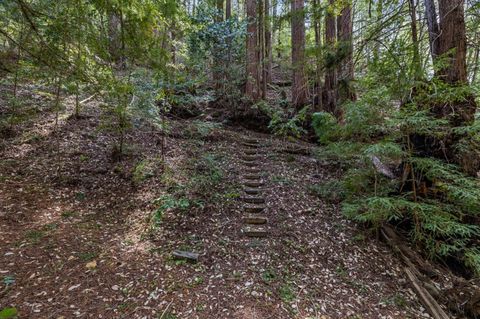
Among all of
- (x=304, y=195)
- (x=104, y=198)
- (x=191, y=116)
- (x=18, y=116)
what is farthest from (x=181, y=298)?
(x=191, y=116)

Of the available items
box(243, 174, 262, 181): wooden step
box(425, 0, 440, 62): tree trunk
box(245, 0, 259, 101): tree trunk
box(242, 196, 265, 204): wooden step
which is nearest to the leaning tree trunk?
box(425, 0, 440, 62): tree trunk

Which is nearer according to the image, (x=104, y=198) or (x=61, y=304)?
(x=61, y=304)

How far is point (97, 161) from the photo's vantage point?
17.5ft

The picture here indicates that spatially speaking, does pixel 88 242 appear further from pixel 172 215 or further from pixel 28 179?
pixel 28 179

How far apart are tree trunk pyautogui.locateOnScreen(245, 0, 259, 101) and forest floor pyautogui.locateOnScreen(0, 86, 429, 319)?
3862 mm

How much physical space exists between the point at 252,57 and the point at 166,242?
716 cm

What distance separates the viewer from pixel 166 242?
3.63 metres

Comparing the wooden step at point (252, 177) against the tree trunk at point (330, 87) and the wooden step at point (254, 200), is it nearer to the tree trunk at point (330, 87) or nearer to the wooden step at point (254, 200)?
the wooden step at point (254, 200)

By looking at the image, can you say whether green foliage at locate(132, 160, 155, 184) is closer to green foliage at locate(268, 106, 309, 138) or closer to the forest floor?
the forest floor

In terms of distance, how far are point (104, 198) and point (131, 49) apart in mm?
2577

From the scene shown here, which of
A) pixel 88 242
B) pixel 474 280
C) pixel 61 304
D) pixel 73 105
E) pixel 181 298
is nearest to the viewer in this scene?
pixel 61 304

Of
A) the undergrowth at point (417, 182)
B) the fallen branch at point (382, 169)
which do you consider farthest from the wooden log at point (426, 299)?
the fallen branch at point (382, 169)

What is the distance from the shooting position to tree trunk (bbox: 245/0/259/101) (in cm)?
876

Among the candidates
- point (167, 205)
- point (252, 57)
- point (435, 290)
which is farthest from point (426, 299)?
point (252, 57)
